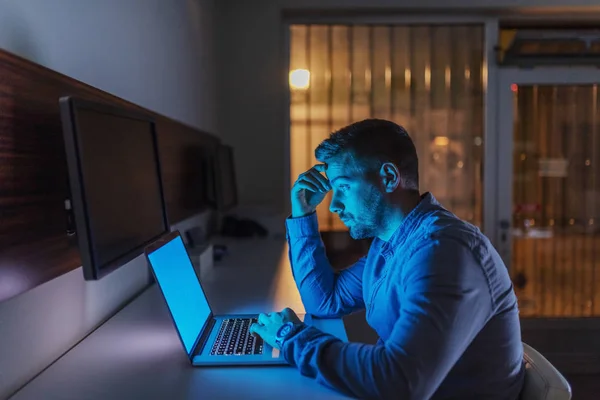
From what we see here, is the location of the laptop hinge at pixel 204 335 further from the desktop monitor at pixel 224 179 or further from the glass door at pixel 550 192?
the glass door at pixel 550 192

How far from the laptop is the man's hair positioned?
1.60ft

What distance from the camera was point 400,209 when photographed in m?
1.39

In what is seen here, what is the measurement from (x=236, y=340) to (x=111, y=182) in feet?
1.62

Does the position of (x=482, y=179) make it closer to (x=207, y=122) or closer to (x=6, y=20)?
(x=207, y=122)

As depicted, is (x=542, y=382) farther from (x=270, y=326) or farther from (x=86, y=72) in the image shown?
(x=86, y=72)

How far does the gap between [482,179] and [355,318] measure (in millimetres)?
1795

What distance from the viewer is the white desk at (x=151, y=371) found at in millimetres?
1115

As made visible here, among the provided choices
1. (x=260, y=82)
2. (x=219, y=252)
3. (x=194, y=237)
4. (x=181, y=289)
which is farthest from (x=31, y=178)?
(x=260, y=82)

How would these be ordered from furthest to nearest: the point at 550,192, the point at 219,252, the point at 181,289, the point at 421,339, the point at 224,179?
the point at 550,192, the point at 224,179, the point at 219,252, the point at 181,289, the point at 421,339

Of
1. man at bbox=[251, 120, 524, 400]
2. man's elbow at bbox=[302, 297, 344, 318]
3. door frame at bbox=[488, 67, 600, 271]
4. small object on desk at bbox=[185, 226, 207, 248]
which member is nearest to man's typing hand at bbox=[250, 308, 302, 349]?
man at bbox=[251, 120, 524, 400]

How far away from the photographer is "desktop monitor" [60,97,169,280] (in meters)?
1.04

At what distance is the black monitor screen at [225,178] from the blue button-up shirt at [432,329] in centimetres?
164

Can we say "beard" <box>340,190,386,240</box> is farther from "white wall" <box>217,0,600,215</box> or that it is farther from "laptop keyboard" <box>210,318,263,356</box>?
"white wall" <box>217,0,600,215</box>

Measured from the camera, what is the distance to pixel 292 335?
1.24 metres
